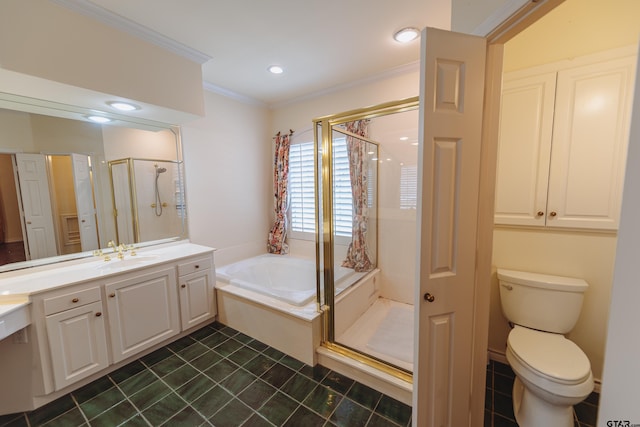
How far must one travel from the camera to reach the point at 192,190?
2.78m

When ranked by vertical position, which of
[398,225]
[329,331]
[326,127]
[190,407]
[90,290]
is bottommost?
[190,407]

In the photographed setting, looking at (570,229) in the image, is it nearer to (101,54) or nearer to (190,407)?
(190,407)

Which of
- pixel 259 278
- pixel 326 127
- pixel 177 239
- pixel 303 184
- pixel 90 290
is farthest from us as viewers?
pixel 303 184

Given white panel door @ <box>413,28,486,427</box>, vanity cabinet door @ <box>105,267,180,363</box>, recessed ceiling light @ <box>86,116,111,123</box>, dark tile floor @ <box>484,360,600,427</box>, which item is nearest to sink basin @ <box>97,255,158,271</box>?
vanity cabinet door @ <box>105,267,180,363</box>

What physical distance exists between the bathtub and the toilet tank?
1304mm

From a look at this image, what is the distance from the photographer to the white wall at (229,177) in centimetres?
281

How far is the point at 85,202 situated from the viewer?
207 cm

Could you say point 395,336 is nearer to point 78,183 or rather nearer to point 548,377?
point 548,377

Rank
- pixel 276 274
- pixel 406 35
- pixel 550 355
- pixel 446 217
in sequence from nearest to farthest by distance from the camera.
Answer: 1. pixel 446 217
2. pixel 550 355
3. pixel 406 35
4. pixel 276 274

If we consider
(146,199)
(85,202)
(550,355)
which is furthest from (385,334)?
(85,202)

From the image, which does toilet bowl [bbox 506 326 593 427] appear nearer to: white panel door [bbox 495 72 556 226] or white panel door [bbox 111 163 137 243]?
white panel door [bbox 495 72 556 226]

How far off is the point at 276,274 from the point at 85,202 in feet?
6.68

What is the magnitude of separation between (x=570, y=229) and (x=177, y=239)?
135 inches

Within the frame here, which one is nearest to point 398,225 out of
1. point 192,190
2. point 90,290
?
point 192,190
